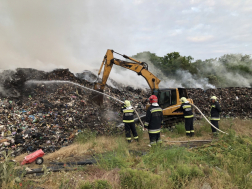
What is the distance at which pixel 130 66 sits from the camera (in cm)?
799

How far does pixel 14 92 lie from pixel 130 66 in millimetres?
5356

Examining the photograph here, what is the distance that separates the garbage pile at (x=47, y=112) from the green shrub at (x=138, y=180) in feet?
11.3

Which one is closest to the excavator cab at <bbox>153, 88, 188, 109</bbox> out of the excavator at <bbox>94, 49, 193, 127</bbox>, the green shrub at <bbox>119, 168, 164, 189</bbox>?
the excavator at <bbox>94, 49, 193, 127</bbox>

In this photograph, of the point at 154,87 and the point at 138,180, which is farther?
the point at 154,87

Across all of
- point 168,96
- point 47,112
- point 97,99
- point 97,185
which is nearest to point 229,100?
point 168,96

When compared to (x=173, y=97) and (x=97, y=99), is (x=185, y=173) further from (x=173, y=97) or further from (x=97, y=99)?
(x=97, y=99)

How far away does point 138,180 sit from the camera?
306 centimetres

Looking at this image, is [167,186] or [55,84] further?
[55,84]

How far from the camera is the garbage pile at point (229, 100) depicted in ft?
41.6

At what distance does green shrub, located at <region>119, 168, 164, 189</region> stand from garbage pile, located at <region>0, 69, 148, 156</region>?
345cm

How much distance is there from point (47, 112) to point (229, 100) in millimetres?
12714

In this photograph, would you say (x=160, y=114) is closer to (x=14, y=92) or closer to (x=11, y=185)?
(x=11, y=185)

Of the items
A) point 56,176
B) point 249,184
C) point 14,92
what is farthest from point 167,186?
point 14,92

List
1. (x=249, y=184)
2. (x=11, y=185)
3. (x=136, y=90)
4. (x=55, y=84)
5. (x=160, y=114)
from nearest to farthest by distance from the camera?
(x=11, y=185)
(x=249, y=184)
(x=160, y=114)
(x=55, y=84)
(x=136, y=90)
